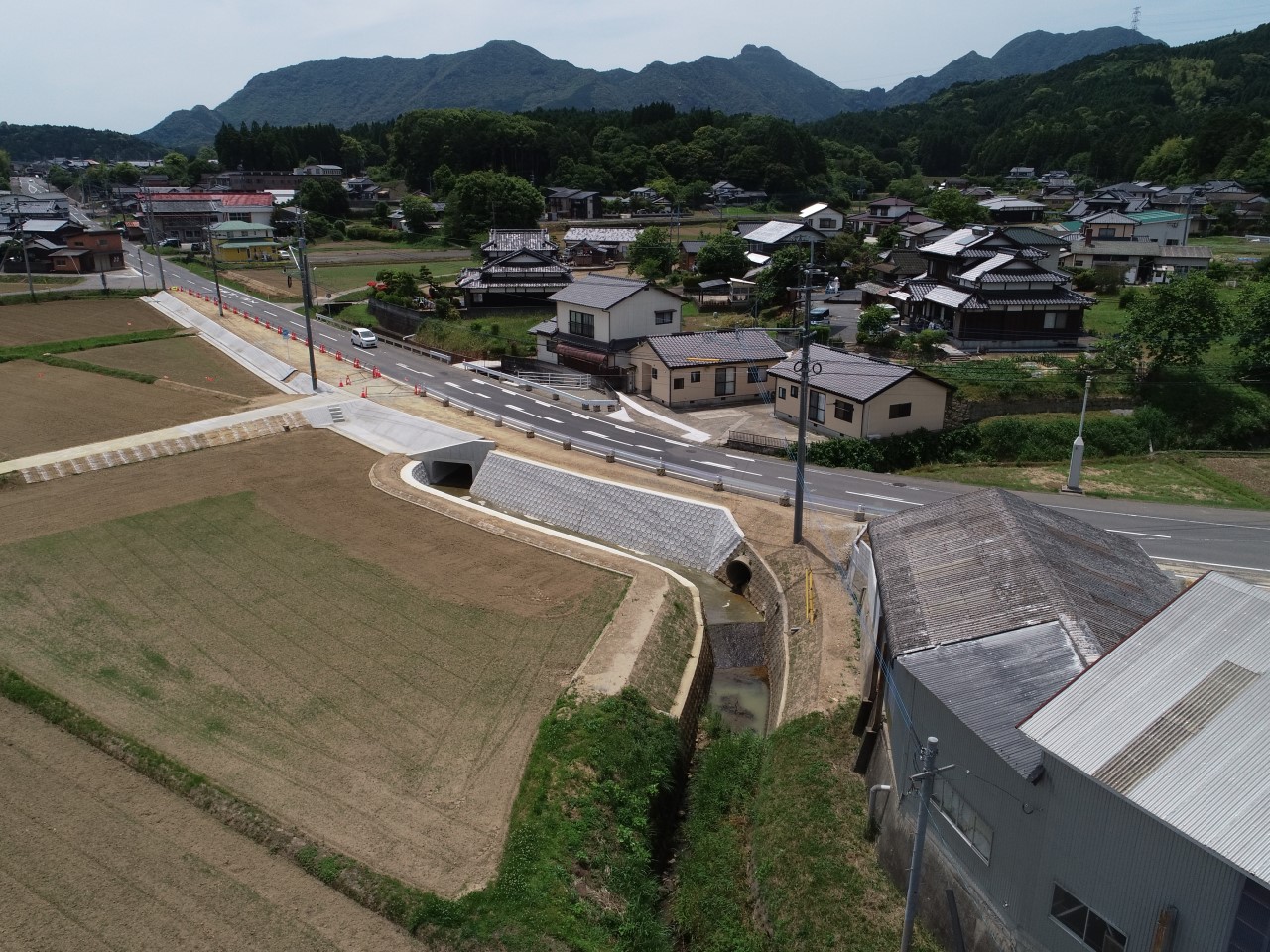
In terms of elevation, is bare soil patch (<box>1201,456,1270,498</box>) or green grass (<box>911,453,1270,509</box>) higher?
bare soil patch (<box>1201,456,1270,498</box>)

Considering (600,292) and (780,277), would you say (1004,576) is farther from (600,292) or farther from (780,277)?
(780,277)

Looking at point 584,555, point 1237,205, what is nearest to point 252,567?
point 584,555

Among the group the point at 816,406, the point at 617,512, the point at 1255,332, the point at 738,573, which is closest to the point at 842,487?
the point at 738,573

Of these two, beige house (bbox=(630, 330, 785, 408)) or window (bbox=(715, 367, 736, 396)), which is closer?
beige house (bbox=(630, 330, 785, 408))

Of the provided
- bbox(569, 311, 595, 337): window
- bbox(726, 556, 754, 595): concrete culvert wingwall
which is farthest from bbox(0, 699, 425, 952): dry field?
bbox(569, 311, 595, 337): window

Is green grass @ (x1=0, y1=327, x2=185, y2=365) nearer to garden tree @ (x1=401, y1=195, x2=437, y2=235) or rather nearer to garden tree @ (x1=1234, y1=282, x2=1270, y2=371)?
garden tree @ (x1=401, y1=195, x2=437, y2=235)

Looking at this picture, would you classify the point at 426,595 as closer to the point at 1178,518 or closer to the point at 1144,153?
the point at 1178,518

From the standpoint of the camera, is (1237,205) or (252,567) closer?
(252,567)
